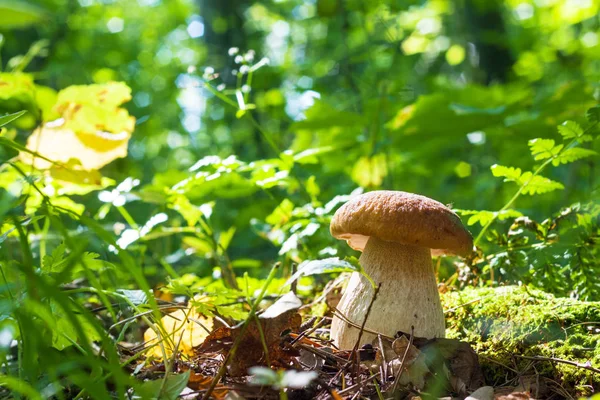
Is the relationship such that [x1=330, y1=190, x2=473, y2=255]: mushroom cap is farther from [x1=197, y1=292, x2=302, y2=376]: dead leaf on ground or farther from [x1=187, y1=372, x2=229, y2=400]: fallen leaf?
[x1=187, y1=372, x2=229, y2=400]: fallen leaf

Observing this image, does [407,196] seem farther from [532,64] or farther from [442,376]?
[532,64]

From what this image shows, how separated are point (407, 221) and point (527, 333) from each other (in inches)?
25.0

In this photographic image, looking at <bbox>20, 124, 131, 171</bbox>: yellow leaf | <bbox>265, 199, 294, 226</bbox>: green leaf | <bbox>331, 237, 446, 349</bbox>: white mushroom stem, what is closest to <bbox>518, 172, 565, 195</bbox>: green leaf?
<bbox>331, 237, 446, 349</bbox>: white mushroom stem

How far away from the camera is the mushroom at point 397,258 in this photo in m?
1.70

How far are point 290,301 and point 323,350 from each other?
1.86 ft

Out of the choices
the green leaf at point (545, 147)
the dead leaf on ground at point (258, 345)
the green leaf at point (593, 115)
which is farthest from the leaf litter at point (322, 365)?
the green leaf at point (593, 115)

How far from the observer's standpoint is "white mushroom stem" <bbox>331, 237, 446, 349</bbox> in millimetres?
1775

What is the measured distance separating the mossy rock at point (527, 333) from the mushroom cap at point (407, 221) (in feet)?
1.15

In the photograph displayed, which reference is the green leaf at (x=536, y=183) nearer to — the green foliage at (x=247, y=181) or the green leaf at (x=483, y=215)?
the green foliage at (x=247, y=181)

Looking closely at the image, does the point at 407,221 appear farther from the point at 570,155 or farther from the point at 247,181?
the point at 247,181

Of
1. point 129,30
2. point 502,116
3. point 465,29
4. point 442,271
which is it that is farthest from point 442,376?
point 129,30

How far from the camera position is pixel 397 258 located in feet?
6.22

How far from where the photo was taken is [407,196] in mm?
1760

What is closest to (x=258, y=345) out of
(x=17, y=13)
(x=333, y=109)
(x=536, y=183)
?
(x=17, y=13)
